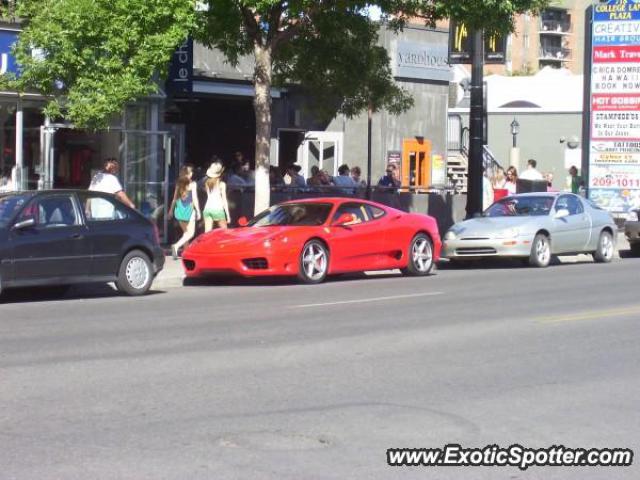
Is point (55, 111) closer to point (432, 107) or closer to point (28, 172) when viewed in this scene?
point (28, 172)

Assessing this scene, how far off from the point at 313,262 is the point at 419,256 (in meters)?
2.59

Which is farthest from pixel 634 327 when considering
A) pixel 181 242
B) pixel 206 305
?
pixel 181 242

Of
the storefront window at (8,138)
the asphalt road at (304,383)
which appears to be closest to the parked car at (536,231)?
the asphalt road at (304,383)

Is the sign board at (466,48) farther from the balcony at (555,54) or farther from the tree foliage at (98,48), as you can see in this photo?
the balcony at (555,54)

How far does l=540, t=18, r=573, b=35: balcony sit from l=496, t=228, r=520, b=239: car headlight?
286 feet

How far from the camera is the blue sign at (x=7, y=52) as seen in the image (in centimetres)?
2230

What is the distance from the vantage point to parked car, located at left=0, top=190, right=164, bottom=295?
1558 centimetres

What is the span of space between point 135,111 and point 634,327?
14.0 m

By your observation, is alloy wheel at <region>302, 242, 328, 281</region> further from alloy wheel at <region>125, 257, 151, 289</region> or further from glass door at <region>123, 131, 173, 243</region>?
glass door at <region>123, 131, 173, 243</region>

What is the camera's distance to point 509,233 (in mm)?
22609

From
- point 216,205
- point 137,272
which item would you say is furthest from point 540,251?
point 137,272

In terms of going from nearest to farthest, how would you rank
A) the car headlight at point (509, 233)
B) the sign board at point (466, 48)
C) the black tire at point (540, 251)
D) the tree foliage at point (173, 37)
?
the tree foliage at point (173, 37)
the car headlight at point (509, 233)
the black tire at point (540, 251)
the sign board at point (466, 48)

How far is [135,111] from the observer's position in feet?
82.1

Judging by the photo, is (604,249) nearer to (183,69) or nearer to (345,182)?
(345,182)
